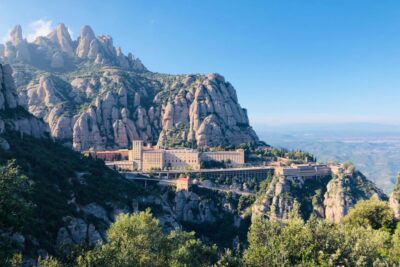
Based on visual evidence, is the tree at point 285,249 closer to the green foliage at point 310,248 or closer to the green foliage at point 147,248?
the green foliage at point 310,248

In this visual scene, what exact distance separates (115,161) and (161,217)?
288 ft

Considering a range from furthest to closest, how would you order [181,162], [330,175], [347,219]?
1. [181,162]
2. [330,175]
3. [347,219]

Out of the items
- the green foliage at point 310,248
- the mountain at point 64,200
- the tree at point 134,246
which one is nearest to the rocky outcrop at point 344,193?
the mountain at point 64,200

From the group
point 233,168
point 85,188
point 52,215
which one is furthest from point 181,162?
point 52,215

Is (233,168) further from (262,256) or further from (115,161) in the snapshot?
(262,256)

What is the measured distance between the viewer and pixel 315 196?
15638 centimetres

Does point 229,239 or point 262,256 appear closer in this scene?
point 262,256

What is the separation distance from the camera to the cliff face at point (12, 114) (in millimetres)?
121356

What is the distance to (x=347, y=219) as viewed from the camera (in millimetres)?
82875

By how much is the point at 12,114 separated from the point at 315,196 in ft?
405

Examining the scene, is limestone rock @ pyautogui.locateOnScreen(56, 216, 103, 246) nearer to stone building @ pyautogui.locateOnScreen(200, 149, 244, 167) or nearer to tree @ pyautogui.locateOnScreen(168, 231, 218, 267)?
tree @ pyautogui.locateOnScreen(168, 231, 218, 267)

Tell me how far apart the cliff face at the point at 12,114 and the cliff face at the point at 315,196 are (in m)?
88.1

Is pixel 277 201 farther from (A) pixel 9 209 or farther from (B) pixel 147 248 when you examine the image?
(A) pixel 9 209

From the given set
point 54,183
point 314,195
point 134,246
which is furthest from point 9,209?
point 314,195
